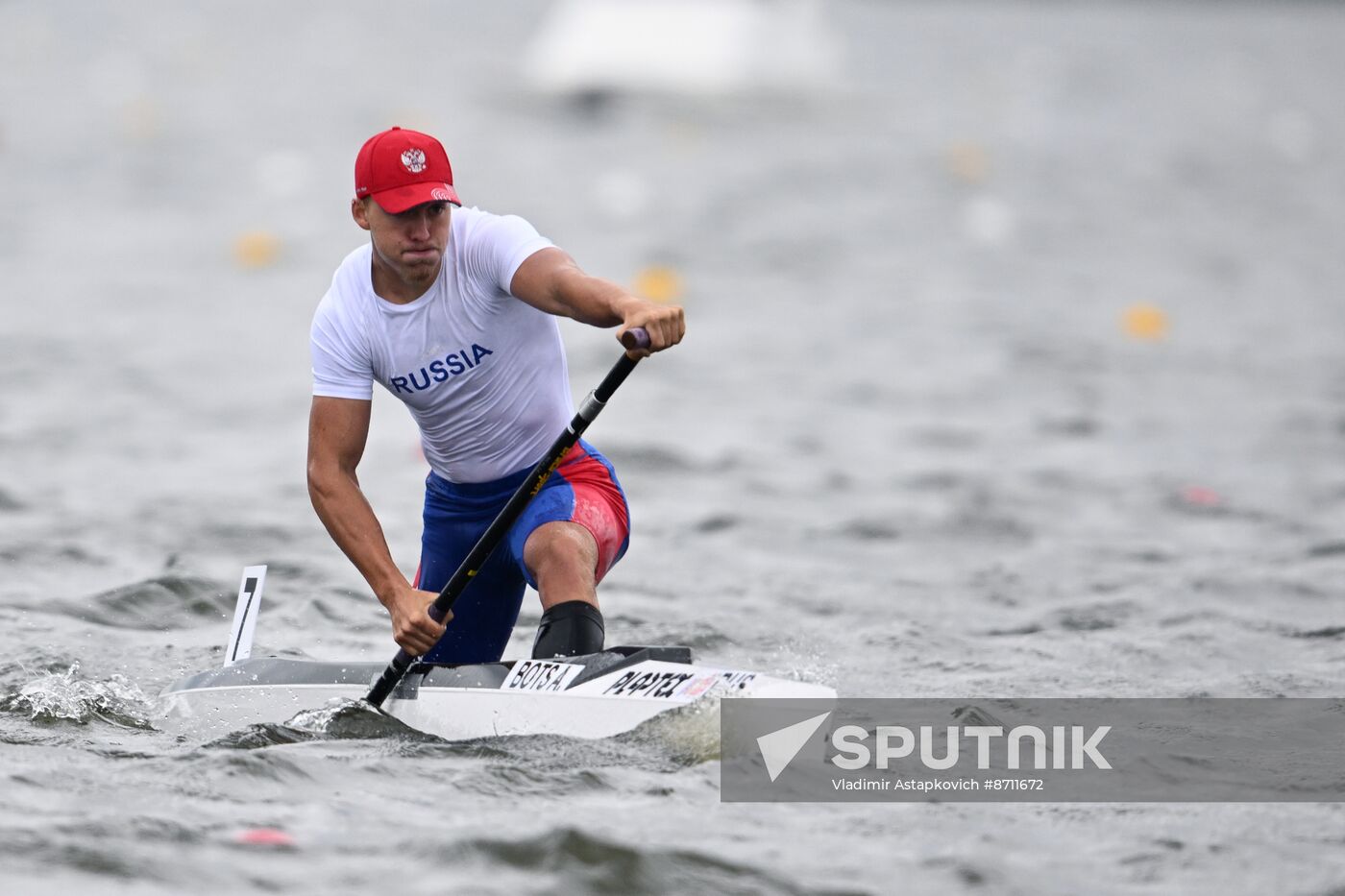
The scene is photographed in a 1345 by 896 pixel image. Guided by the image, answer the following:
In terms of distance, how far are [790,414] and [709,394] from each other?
93 centimetres

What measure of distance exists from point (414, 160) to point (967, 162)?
2236cm

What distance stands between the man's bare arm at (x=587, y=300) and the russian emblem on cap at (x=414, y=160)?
1.50 ft

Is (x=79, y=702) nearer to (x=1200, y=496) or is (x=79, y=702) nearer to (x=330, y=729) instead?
(x=330, y=729)

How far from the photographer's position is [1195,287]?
1867 centimetres

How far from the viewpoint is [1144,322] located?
54.1 feet

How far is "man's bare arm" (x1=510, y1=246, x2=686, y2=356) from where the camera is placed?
501cm

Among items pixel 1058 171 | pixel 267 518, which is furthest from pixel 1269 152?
pixel 267 518

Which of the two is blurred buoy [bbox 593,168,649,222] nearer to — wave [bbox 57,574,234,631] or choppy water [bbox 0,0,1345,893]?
choppy water [bbox 0,0,1345,893]

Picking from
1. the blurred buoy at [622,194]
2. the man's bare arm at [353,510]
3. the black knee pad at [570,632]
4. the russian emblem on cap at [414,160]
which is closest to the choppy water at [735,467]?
the blurred buoy at [622,194]

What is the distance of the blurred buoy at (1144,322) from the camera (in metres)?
16.1

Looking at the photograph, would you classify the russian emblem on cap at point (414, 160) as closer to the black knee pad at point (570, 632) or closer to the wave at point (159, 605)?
the black knee pad at point (570, 632)

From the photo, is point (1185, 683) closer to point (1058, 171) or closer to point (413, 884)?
point (413, 884)

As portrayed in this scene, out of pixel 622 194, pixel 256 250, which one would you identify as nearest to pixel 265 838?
pixel 256 250

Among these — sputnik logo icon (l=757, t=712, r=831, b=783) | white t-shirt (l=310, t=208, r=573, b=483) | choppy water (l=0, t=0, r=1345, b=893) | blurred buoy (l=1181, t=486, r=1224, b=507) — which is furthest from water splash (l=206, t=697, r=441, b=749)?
blurred buoy (l=1181, t=486, r=1224, b=507)
